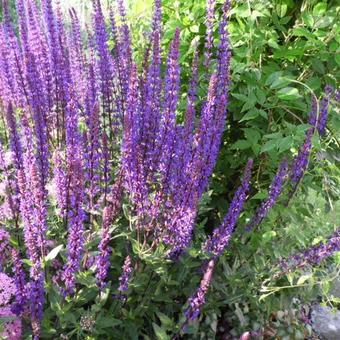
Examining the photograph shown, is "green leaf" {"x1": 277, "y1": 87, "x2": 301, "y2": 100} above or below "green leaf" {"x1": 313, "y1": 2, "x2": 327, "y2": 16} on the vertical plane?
below

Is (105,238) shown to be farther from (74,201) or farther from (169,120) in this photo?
(169,120)

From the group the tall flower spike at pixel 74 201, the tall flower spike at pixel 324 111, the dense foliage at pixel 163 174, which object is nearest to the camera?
A: the tall flower spike at pixel 74 201

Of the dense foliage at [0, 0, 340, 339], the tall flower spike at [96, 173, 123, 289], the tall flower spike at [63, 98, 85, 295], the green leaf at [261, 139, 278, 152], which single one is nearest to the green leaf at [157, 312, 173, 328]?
the dense foliage at [0, 0, 340, 339]

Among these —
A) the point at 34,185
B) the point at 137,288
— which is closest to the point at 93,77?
the point at 34,185

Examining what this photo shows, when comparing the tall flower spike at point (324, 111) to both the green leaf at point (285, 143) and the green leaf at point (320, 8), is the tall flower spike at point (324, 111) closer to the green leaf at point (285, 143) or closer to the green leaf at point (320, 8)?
the green leaf at point (285, 143)

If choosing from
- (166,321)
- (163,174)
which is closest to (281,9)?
(163,174)

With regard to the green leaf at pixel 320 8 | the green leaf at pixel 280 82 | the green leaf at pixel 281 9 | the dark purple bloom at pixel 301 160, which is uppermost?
the green leaf at pixel 320 8

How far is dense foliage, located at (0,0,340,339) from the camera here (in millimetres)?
2402

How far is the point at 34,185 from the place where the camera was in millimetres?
2039

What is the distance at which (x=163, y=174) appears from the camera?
2.55m

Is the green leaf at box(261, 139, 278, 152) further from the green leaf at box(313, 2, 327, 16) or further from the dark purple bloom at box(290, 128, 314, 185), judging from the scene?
the green leaf at box(313, 2, 327, 16)

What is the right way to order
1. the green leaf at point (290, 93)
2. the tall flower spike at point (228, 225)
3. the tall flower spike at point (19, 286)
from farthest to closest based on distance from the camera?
the green leaf at point (290, 93) < the tall flower spike at point (228, 225) < the tall flower spike at point (19, 286)

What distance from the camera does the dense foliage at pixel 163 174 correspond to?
2.40 m

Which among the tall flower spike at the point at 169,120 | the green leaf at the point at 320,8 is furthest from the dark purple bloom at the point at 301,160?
the tall flower spike at the point at 169,120
